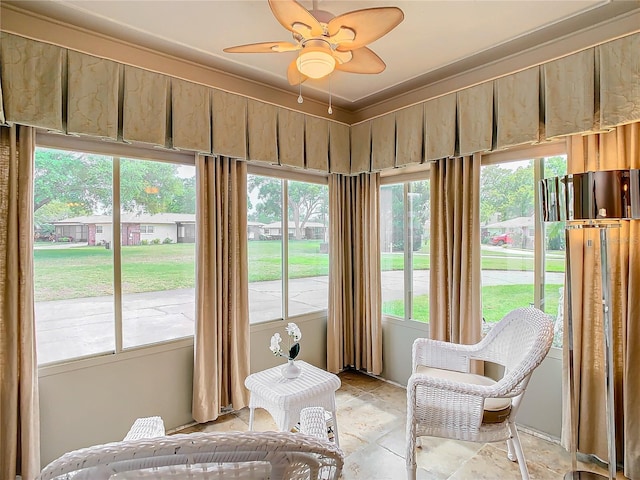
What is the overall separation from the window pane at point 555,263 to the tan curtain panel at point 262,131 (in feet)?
7.29

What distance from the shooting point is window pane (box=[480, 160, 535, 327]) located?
2645mm

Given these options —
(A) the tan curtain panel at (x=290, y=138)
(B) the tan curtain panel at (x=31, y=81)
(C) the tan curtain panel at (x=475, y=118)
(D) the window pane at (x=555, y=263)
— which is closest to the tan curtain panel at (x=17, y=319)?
(B) the tan curtain panel at (x=31, y=81)

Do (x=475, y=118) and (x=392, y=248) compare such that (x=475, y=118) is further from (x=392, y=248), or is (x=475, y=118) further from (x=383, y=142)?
(x=392, y=248)

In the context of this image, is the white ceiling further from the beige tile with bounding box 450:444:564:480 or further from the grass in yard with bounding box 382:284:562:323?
the beige tile with bounding box 450:444:564:480

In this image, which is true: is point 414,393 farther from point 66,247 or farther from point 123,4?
point 123,4

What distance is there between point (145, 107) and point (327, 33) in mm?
1482

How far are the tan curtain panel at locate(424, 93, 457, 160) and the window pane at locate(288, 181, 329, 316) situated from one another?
3.99ft

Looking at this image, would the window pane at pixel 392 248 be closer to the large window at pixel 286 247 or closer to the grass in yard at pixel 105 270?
the large window at pixel 286 247

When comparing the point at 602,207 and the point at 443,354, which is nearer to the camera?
the point at 602,207

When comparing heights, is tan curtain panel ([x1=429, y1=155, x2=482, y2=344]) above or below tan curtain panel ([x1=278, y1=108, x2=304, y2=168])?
below

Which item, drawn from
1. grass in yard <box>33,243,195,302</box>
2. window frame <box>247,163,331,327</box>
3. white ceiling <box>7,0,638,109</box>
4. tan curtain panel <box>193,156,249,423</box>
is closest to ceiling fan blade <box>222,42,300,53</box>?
white ceiling <box>7,0,638,109</box>

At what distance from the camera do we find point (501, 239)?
277cm

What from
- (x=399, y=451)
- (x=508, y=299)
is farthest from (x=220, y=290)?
(x=508, y=299)

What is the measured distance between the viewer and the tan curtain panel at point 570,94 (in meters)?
2.11
